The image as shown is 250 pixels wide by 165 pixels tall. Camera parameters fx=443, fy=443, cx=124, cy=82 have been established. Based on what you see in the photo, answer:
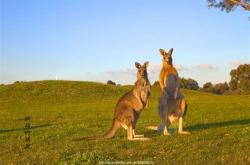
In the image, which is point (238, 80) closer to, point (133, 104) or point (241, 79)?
point (241, 79)

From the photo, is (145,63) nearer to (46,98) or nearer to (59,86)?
(46,98)

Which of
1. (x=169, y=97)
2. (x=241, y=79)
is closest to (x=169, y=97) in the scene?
(x=169, y=97)

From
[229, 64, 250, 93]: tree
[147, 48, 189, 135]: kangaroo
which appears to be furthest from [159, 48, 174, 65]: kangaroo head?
[229, 64, 250, 93]: tree

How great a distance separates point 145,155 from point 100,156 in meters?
1.09

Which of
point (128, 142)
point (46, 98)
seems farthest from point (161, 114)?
point (46, 98)

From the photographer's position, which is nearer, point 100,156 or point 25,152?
point 100,156

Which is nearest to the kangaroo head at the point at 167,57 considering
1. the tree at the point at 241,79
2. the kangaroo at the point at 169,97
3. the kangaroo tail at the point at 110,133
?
the kangaroo at the point at 169,97

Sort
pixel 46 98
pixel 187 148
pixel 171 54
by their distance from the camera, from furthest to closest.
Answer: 1. pixel 46 98
2. pixel 171 54
3. pixel 187 148

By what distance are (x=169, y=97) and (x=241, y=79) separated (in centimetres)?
8501

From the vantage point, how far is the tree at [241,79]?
9338cm

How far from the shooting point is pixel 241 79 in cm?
9562

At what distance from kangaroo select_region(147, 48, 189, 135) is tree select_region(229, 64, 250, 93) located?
3217 inches

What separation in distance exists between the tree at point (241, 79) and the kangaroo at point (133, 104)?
3275 inches

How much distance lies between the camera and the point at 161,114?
1390 cm
